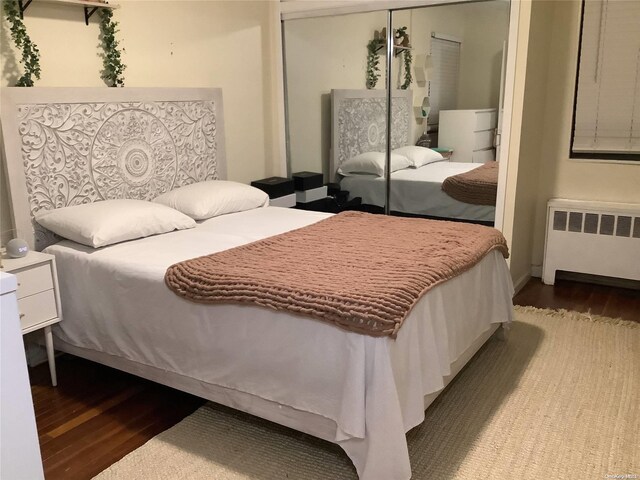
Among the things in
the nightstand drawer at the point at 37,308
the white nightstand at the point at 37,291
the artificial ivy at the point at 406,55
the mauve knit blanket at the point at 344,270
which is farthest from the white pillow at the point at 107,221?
the artificial ivy at the point at 406,55

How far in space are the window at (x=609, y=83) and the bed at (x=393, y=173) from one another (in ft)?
2.98

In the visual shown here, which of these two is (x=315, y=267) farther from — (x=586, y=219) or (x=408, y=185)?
(x=586, y=219)

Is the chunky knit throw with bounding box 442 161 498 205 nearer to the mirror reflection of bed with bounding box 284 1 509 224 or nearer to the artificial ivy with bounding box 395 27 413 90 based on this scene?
the mirror reflection of bed with bounding box 284 1 509 224

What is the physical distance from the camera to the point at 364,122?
159 inches

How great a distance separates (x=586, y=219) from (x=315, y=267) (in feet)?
7.89

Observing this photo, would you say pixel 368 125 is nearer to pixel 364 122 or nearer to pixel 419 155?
pixel 364 122

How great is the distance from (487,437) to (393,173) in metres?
2.22

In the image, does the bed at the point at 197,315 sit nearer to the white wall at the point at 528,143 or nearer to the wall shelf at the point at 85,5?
the wall shelf at the point at 85,5

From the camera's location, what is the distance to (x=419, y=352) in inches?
78.6

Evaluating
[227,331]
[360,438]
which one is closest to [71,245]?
[227,331]

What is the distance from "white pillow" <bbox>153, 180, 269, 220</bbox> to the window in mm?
2269

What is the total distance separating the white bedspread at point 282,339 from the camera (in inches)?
70.7

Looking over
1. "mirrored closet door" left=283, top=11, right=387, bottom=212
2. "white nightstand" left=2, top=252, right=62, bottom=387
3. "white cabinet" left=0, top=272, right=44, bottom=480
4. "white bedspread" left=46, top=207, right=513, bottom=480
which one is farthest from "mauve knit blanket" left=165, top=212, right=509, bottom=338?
"mirrored closet door" left=283, top=11, right=387, bottom=212

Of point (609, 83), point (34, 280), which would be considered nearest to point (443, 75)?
point (609, 83)
